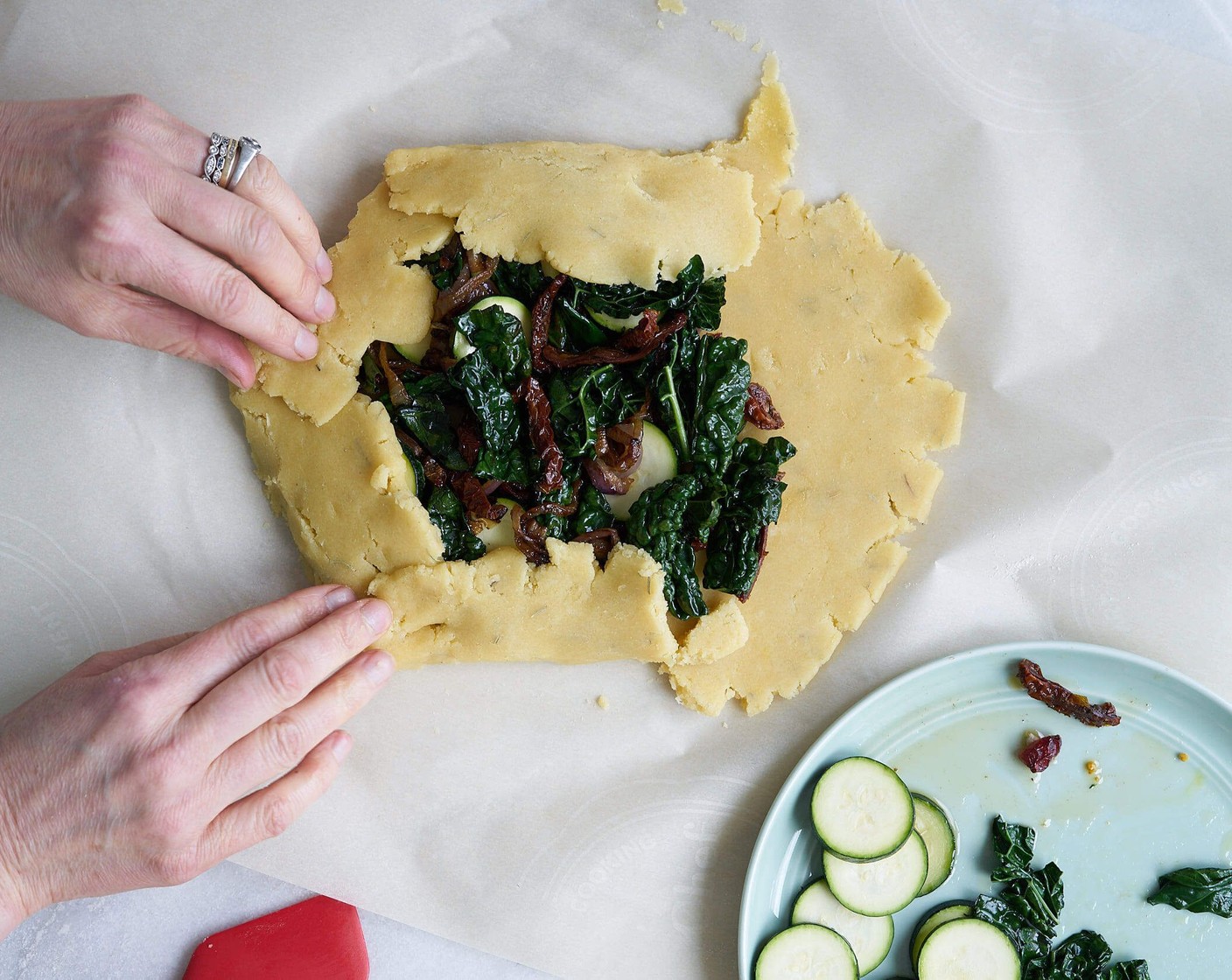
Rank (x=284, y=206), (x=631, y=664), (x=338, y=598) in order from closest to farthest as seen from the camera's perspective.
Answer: (x=284, y=206)
(x=338, y=598)
(x=631, y=664)

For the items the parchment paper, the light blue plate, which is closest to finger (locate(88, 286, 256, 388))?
the parchment paper

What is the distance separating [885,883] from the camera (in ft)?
12.7

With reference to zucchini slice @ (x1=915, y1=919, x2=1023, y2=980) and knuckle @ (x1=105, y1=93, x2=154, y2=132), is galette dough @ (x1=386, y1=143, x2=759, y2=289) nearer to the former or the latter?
knuckle @ (x1=105, y1=93, x2=154, y2=132)

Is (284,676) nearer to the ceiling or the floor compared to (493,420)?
nearer to the floor

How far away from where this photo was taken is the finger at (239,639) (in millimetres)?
3303

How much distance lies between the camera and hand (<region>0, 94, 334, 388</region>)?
3.21 m

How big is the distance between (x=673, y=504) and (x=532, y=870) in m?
1.85

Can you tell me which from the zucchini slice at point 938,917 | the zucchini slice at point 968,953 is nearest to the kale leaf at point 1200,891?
the zucchini slice at point 968,953

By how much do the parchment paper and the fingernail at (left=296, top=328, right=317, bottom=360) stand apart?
69 cm

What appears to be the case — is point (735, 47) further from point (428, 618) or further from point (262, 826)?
point (262, 826)

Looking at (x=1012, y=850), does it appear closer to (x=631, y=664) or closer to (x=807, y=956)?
(x=807, y=956)

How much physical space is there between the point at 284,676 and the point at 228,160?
2.01 m

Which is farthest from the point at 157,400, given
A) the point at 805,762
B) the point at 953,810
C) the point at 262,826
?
the point at 953,810

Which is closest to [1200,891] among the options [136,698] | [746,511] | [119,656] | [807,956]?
[807,956]
